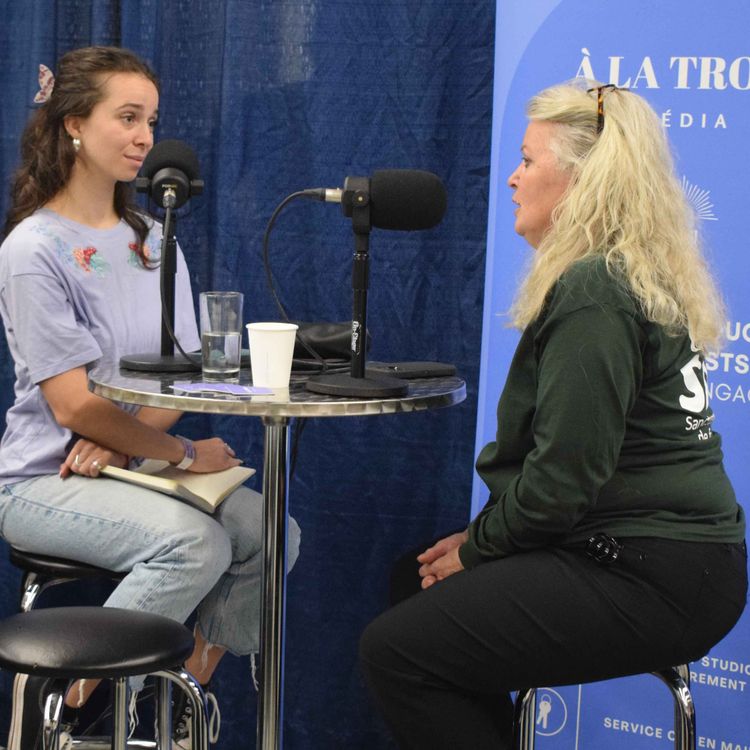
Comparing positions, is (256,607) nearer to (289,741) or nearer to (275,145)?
(289,741)

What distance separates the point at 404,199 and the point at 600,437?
0.49 m

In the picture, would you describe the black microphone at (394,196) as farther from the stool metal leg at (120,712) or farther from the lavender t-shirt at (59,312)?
the stool metal leg at (120,712)

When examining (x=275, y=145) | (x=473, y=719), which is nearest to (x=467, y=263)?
(x=275, y=145)

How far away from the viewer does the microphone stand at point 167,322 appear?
6.14 ft

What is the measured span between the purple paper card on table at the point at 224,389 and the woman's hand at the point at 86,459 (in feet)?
1.45

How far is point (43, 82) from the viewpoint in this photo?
274 centimetres

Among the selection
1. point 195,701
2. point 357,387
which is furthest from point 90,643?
point 357,387

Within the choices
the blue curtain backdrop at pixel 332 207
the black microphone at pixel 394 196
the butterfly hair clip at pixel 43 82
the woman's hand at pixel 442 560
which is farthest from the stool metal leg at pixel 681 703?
the butterfly hair clip at pixel 43 82

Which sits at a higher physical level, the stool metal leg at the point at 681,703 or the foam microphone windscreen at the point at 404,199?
the foam microphone windscreen at the point at 404,199

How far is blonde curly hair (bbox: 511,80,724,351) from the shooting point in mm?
1618

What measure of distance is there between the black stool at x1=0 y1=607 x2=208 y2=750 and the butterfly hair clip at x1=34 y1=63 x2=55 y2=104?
1.58m

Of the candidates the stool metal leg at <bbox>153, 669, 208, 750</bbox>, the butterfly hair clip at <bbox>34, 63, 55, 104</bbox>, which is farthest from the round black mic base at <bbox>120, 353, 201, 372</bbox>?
the butterfly hair clip at <bbox>34, 63, 55, 104</bbox>

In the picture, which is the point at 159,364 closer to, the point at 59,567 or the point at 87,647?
the point at 59,567

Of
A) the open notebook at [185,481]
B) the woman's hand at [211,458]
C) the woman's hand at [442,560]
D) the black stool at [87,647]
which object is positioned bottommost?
the black stool at [87,647]
